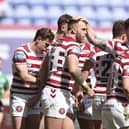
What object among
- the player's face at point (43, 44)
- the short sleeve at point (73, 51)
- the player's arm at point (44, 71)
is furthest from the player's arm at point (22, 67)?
the short sleeve at point (73, 51)

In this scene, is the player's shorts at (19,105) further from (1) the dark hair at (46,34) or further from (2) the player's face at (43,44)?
(1) the dark hair at (46,34)

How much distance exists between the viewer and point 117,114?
21.4ft

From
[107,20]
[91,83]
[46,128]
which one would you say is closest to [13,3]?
[107,20]

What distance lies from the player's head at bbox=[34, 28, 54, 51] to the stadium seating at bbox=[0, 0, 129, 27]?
1077 centimetres

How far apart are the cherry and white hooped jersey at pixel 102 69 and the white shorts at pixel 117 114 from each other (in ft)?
3.32

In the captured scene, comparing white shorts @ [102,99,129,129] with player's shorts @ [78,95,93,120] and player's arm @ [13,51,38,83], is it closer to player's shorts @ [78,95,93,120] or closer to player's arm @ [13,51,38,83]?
player's arm @ [13,51,38,83]

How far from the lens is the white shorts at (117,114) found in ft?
21.4

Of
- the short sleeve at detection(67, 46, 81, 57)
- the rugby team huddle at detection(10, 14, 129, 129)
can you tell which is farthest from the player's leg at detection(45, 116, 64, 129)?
the short sleeve at detection(67, 46, 81, 57)

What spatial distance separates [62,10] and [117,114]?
1273 centimetres

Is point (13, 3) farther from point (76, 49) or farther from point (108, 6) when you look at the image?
point (76, 49)

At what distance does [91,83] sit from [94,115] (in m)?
0.43

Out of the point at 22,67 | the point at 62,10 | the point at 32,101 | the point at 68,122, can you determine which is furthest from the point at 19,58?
the point at 62,10

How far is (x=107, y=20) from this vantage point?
745 inches

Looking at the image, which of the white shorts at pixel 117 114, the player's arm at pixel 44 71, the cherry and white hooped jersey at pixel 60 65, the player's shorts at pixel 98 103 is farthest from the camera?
the player's shorts at pixel 98 103
